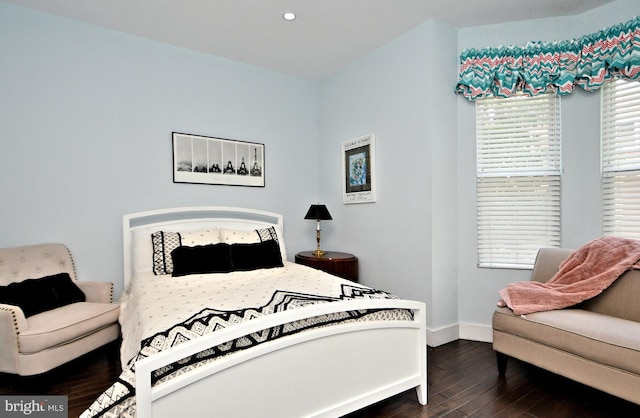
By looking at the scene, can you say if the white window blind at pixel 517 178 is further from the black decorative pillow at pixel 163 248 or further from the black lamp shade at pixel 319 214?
the black decorative pillow at pixel 163 248

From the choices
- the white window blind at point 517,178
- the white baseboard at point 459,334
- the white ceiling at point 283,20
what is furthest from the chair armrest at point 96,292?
the white window blind at point 517,178

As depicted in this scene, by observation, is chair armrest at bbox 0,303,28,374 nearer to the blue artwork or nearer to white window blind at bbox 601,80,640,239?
the blue artwork

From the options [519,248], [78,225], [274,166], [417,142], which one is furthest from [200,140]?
[519,248]

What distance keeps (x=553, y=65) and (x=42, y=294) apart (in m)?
4.26

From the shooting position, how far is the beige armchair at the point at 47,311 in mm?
1957

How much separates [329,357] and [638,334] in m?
1.67

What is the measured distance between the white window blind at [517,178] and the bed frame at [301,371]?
4.68ft

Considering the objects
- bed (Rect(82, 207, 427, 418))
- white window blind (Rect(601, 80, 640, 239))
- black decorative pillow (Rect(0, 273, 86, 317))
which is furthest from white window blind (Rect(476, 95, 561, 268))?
black decorative pillow (Rect(0, 273, 86, 317))

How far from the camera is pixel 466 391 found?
6.71ft

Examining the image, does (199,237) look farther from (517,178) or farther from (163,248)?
(517,178)

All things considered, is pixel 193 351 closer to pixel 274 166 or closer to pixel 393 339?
pixel 393 339

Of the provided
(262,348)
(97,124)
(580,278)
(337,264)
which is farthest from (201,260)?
(580,278)

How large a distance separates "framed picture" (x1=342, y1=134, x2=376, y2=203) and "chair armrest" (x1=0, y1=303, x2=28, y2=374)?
2828mm

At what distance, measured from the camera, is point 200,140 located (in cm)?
331
